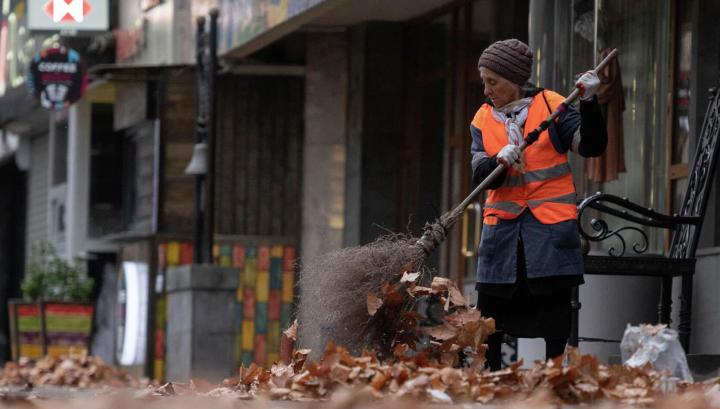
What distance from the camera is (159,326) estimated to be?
2177 centimetres

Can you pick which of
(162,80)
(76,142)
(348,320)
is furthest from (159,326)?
(348,320)

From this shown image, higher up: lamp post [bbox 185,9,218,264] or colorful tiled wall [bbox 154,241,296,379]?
lamp post [bbox 185,9,218,264]

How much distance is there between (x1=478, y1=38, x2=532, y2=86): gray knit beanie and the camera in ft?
24.8

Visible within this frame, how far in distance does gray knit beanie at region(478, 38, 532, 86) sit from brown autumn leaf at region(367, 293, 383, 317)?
104 cm

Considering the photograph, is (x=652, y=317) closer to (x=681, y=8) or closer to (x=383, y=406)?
(x=681, y=8)

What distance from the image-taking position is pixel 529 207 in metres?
7.54

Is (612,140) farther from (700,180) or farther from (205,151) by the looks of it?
(205,151)

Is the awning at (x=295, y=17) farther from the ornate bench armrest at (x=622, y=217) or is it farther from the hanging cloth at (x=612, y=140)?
the ornate bench armrest at (x=622, y=217)

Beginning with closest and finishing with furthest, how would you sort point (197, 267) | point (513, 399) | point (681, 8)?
point (513, 399)
point (681, 8)
point (197, 267)

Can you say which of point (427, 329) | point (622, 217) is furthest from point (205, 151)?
point (427, 329)

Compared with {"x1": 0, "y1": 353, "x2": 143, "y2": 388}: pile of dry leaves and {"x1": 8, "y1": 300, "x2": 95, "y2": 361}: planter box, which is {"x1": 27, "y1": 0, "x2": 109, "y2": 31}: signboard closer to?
{"x1": 8, "y1": 300, "x2": 95, "y2": 361}: planter box

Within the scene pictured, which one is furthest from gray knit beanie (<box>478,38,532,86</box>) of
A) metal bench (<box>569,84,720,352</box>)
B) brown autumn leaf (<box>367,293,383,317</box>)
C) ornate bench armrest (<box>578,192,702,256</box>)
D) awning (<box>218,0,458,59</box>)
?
awning (<box>218,0,458,59</box>)

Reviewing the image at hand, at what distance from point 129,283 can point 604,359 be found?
509 inches

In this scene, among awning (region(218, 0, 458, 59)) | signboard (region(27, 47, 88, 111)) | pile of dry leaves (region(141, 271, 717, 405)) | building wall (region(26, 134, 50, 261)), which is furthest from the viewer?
building wall (region(26, 134, 50, 261))
